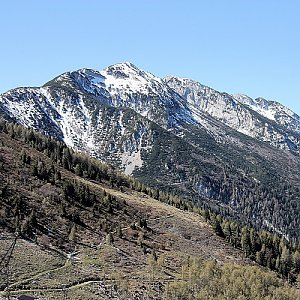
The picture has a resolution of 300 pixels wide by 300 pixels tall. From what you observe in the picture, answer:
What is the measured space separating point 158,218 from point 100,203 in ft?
73.3

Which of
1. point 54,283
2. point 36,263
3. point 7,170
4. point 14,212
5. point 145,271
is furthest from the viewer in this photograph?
point 7,170

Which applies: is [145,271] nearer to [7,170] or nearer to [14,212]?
[14,212]

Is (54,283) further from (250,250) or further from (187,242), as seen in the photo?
(250,250)

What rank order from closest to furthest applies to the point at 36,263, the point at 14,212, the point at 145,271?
the point at 36,263
the point at 145,271
the point at 14,212

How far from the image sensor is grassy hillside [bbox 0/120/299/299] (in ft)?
374

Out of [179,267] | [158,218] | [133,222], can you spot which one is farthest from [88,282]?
[158,218]

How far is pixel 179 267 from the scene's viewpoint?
140 metres

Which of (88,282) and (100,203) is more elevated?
(100,203)

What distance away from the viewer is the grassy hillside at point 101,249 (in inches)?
4491

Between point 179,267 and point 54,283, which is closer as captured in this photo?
point 54,283

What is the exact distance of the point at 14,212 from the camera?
147m

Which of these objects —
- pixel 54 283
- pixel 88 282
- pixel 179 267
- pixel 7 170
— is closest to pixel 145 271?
pixel 179 267

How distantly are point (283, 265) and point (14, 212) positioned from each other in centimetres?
8776

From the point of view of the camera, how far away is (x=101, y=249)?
143625 millimetres
